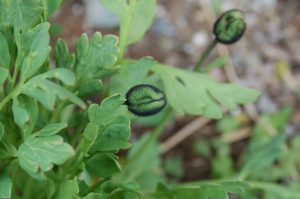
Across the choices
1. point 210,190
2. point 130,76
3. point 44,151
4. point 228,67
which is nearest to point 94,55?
point 130,76

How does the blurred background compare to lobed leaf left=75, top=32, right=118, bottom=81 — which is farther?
the blurred background

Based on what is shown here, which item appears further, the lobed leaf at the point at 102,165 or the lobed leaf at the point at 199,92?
the lobed leaf at the point at 199,92

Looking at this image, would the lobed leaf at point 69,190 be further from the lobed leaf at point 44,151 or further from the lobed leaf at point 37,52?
the lobed leaf at point 37,52

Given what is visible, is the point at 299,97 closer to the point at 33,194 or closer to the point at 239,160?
the point at 239,160

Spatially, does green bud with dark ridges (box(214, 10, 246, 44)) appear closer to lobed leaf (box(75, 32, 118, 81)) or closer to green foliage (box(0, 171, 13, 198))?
lobed leaf (box(75, 32, 118, 81))

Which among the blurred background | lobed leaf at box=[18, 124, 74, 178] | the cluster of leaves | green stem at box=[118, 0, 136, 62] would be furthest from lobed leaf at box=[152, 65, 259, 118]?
the blurred background

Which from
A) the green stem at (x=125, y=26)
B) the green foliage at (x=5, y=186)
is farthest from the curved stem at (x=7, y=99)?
the green stem at (x=125, y=26)
